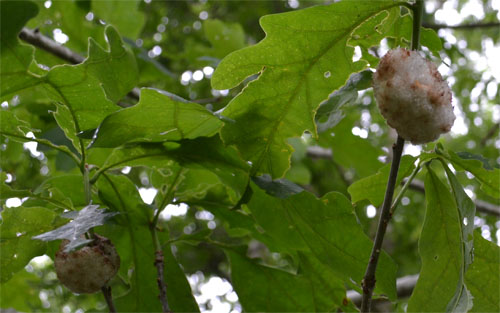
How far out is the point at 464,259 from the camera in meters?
1.12

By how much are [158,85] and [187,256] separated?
1.06m

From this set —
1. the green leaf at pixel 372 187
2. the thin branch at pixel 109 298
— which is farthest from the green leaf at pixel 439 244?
the thin branch at pixel 109 298

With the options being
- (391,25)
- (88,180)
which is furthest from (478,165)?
(88,180)

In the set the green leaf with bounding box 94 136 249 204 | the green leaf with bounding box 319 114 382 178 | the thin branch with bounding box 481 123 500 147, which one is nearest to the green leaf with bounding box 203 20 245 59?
the green leaf with bounding box 319 114 382 178

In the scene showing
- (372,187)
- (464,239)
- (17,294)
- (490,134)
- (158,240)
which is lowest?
(490,134)

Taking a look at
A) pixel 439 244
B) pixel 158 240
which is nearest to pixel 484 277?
pixel 439 244

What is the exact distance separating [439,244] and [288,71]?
486 millimetres

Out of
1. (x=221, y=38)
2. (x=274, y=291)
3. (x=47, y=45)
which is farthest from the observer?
(x=221, y=38)

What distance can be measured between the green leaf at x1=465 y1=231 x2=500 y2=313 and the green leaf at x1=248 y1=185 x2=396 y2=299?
167 millimetres

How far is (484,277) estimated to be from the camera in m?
1.31

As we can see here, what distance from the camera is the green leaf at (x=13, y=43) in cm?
115

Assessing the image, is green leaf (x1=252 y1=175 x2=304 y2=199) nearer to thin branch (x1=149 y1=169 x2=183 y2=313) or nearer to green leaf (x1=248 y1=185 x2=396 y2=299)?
green leaf (x1=248 y1=185 x2=396 y2=299)

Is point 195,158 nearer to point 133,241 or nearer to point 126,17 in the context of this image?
point 133,241

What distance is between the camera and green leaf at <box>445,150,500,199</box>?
4.10 feet
